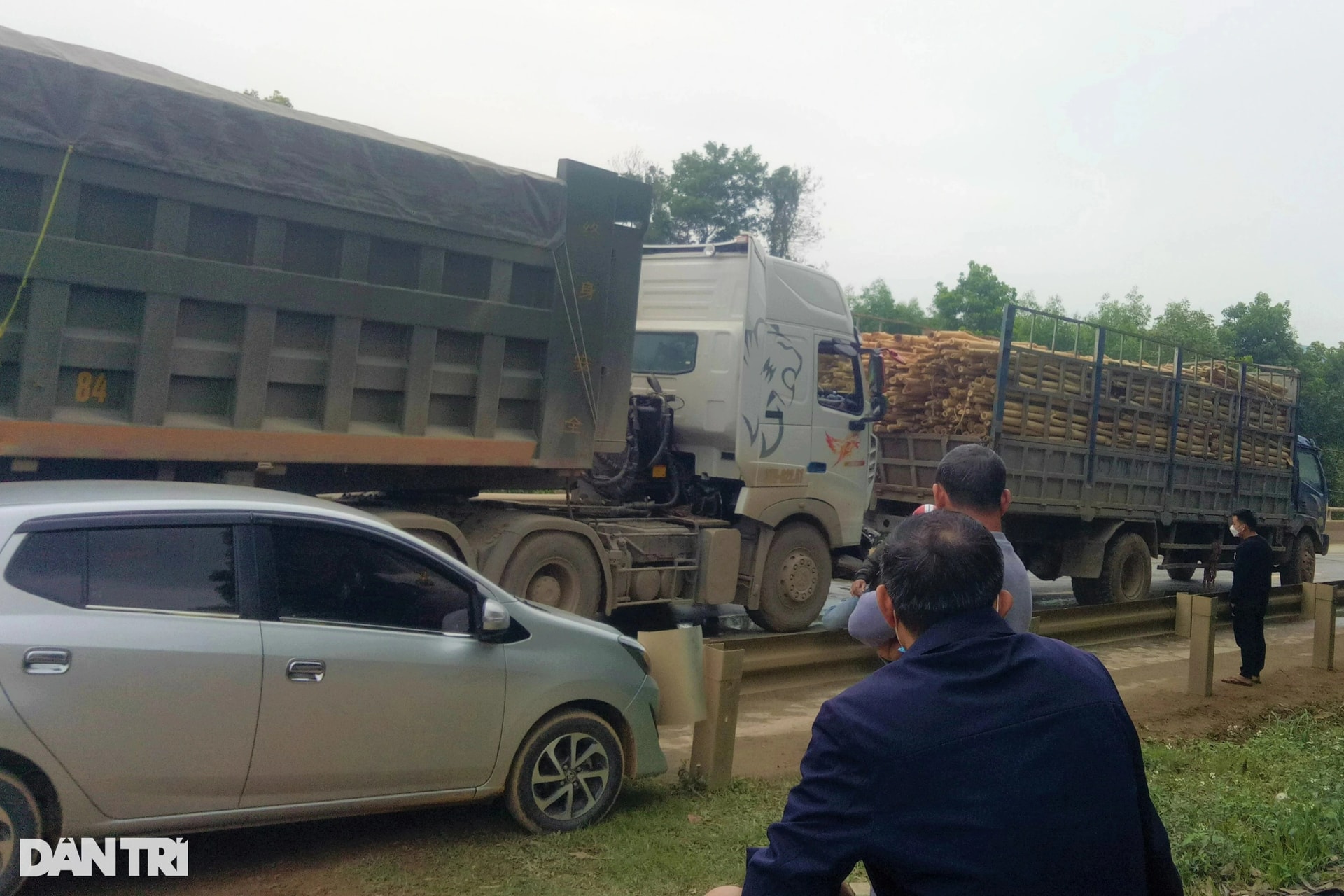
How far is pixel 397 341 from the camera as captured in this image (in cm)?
685

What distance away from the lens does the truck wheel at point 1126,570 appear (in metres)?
13.0

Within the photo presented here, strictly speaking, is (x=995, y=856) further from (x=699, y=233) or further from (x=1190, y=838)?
(x=699, y=233)

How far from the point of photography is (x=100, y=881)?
406 centimetres

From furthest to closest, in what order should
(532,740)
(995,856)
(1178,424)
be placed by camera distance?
(1178,424)
(532,740)
(995,856)

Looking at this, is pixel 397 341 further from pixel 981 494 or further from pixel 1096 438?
pixel 1096 438

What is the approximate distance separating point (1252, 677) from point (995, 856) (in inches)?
356

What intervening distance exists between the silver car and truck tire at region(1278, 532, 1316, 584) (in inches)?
577

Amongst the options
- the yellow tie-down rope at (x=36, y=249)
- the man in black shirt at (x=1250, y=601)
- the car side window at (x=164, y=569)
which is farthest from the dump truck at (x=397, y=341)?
the man in black shirt at (x=1250, y=601)

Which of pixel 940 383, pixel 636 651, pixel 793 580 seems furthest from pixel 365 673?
pixel 940 383

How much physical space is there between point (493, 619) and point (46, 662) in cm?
166

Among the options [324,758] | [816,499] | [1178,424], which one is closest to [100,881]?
[324,758]

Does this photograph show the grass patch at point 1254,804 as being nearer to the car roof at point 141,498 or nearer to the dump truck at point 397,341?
the car roof at point 141,498

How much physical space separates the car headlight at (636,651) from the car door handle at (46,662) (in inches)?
92.9

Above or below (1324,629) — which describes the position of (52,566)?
above
